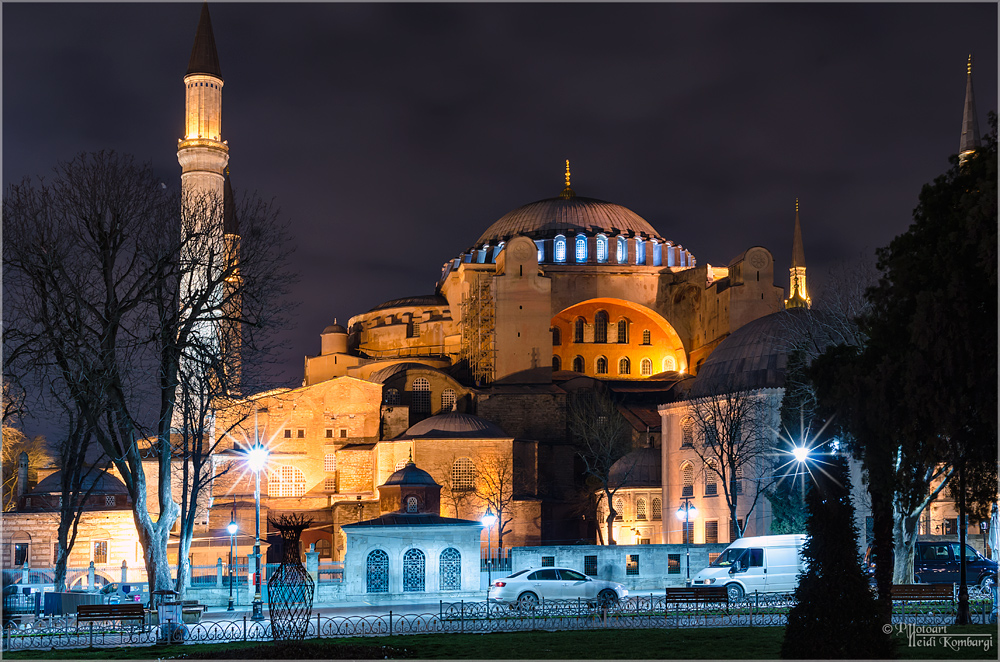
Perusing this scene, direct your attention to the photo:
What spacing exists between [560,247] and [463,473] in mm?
21469

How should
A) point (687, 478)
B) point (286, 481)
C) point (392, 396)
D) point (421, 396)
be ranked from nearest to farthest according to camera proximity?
point (687, 478), point (286, 481), point (392, 396), point (421, 396)

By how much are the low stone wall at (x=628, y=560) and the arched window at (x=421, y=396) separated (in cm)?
2218

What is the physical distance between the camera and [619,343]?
2564 inches

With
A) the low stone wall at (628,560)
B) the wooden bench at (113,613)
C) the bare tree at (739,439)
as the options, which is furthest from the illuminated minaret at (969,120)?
the wooden bench at (113,613)

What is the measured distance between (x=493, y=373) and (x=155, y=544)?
33156mm

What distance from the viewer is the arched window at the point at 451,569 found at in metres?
29.0

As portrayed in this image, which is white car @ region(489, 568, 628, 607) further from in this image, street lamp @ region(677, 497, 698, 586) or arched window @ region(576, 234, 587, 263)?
arched window @ region(576, 234, 587, 263)

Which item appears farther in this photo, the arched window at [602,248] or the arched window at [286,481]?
the arched window at [602,248]

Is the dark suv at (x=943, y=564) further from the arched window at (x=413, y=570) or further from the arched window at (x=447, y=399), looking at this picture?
the arched window at (x=447, y=399)

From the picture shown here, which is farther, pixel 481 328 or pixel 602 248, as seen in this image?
pixel 602 248

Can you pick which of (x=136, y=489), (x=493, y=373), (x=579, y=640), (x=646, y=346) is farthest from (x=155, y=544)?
(x=646, y=346)

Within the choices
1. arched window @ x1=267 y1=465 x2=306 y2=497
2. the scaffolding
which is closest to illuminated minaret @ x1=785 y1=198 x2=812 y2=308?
the scaffolding

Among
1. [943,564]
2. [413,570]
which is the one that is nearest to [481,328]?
[413,570]

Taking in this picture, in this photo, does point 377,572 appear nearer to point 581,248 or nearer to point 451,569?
point 451,569
